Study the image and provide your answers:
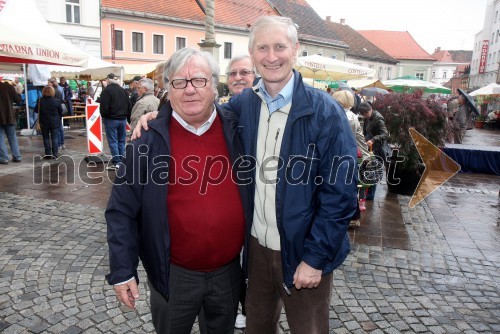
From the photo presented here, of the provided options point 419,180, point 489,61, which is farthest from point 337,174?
point 489,61

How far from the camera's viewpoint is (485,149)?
996 centimetres

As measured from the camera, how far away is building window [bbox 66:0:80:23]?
23.3 metres

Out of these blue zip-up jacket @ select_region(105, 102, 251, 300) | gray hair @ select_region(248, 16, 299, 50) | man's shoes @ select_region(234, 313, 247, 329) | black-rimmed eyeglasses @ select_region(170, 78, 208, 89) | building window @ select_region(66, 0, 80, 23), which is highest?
building window @ select_region(66, 0, 80, 23)

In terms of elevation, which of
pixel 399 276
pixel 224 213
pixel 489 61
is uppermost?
pixel 489 61

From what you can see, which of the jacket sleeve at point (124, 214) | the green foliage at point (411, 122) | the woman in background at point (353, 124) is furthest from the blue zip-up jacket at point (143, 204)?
the green foliage at point (411, 122)

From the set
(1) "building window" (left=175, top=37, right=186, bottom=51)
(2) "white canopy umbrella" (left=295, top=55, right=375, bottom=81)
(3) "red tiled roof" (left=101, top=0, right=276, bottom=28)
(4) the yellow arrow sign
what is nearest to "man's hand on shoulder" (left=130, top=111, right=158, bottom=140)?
(4) the yellow arrow sign

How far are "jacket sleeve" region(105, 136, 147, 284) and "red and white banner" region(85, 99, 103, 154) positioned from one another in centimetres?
765

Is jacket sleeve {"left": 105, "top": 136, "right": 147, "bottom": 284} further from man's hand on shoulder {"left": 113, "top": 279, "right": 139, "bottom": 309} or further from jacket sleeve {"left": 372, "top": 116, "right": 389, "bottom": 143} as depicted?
jacket sleeve {"left": 372, "top": 116, "right": 389, "bottom": 143}

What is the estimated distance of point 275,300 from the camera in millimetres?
2305

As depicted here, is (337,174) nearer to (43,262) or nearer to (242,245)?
(242,245)

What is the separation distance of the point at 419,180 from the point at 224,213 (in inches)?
236

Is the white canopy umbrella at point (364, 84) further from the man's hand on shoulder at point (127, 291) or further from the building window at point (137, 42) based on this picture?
the man's hand on shoulder at point (127, 291)

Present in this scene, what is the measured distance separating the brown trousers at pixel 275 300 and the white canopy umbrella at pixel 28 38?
192 inches

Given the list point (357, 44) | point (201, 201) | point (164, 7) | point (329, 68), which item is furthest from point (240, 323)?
point (357, 44)
